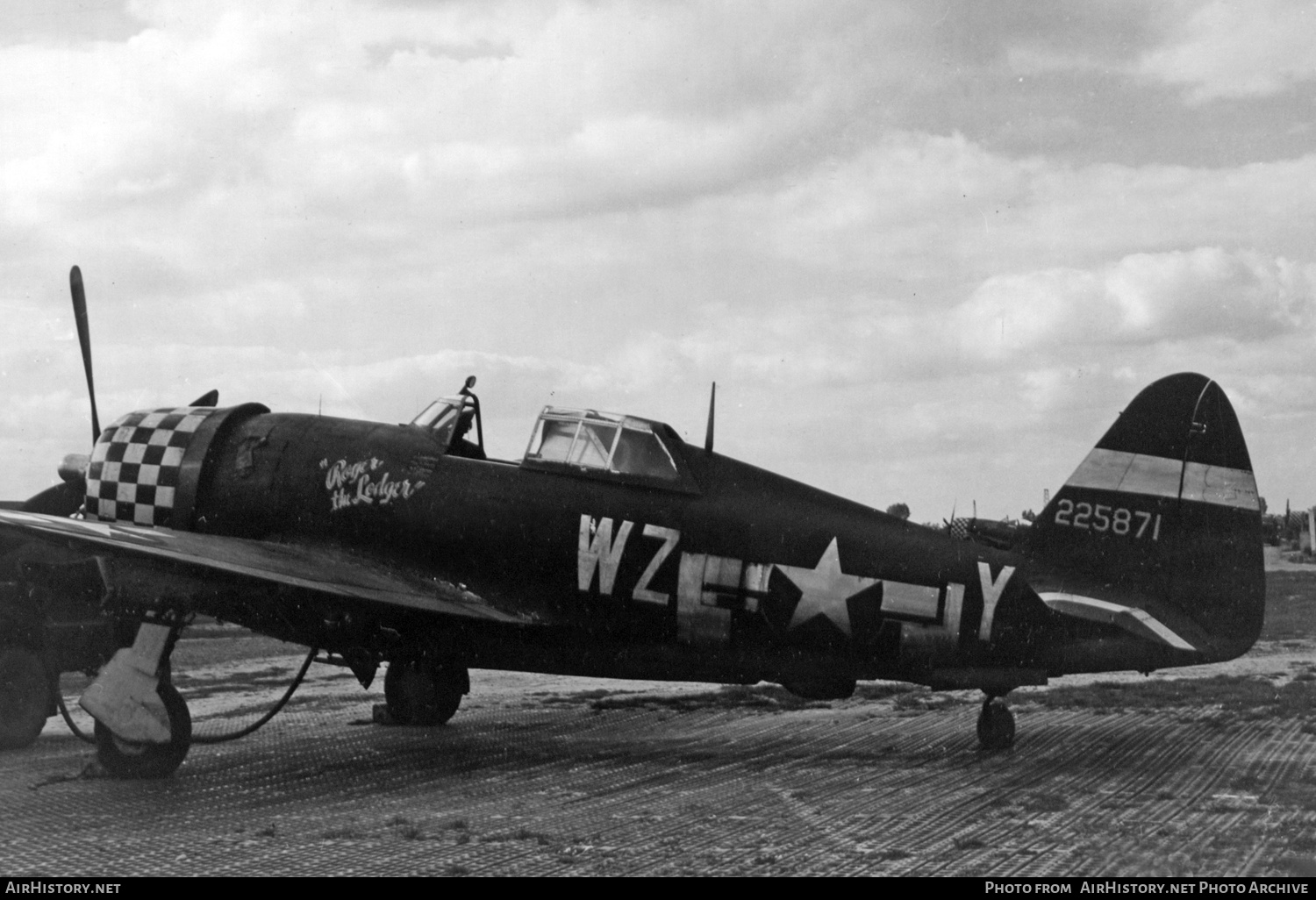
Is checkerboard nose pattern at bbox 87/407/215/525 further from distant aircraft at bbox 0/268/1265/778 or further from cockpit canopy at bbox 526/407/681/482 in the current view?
cockpit canopy at bbox 526/407/681/482

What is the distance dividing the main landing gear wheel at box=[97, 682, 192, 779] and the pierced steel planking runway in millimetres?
166

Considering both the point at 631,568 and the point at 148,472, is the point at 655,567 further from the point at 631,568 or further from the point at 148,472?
the point at 148,472

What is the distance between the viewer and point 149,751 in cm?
814

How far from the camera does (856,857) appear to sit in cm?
573

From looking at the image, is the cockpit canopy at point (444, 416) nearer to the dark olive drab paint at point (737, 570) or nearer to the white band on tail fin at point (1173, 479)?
the dark olive drab paint at point (737, 570)

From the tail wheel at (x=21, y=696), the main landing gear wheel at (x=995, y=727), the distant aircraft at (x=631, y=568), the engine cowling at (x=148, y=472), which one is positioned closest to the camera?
the distant aircraft at (x=631, y=568)

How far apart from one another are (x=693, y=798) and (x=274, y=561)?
3.31 meters

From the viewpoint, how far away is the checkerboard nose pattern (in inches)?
377

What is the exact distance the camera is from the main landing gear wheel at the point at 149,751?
8.12m

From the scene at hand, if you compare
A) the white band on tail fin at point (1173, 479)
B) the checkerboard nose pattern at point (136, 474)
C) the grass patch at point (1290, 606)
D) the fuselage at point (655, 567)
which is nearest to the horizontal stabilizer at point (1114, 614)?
the fuselage at point (655, 567)

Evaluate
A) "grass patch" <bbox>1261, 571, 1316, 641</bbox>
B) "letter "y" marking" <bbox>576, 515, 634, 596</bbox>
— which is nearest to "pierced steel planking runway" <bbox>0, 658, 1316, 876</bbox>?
"letter "y" marking" <bbox>576, 515, 634, 596</bbox>

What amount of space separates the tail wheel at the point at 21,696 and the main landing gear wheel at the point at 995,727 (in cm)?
664
